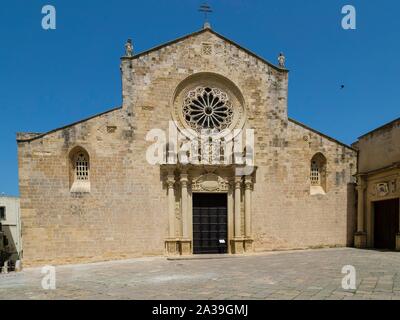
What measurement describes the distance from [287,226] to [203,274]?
6.95 meters

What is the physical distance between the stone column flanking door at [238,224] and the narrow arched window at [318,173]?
4055 millimetres

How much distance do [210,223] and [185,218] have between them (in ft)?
4.79

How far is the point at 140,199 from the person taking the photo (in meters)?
13.1

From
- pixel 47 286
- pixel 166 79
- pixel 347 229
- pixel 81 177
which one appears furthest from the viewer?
pixel 347 229

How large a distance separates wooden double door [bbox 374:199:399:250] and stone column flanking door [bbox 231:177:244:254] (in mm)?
6988

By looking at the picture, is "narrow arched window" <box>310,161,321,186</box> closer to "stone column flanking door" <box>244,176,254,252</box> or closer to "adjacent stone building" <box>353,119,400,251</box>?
"adjacent stone building" <box>353,119,400,251</box>

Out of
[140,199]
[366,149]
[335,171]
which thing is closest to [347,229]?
[335,171]

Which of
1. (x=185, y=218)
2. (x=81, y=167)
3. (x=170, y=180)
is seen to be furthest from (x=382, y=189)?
(x=81, y=167)

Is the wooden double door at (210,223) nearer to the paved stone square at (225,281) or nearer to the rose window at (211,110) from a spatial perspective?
the paved stone square at (225,281)

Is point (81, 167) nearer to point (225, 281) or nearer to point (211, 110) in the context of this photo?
point (211, 110)

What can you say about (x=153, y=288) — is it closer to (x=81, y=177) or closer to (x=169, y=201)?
(x=169, y=201)

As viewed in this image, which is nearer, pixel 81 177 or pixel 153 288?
pixel 153 288
